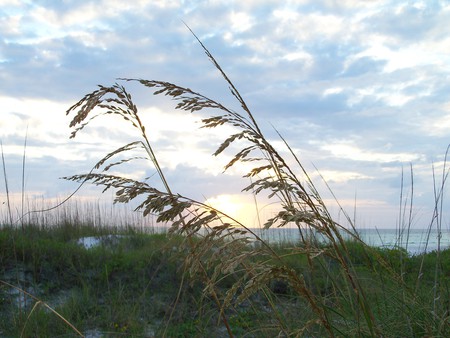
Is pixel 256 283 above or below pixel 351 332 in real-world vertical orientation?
above

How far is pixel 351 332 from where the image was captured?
2.40 metres

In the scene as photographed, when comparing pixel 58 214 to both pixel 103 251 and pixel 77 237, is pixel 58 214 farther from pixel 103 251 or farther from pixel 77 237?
pixel 103 251

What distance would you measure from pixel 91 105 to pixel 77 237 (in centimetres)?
829

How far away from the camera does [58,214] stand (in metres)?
11.4

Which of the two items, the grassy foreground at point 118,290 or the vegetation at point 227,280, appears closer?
the vegetation at point 227,280

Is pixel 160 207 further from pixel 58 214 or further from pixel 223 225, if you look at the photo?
pixel 58 214

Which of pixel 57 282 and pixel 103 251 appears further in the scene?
pixel 103 251

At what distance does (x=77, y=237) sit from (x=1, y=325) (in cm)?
475

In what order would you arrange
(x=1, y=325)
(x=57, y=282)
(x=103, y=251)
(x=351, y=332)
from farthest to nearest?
(x=103, y=251) → (x=57, y=282) → (x=1, y=325) → (x=351, y=332)

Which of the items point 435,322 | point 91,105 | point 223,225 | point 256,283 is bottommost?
point 435,322

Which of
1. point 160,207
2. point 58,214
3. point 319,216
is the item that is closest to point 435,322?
point 319,216

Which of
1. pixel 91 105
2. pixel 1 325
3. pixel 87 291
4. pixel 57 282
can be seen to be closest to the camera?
pixel 91 105

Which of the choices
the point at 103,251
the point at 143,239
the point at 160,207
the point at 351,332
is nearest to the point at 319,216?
the point at 160,207

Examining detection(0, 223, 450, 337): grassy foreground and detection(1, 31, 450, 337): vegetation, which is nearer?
detection(1, 31, 450, 337): vegetation
